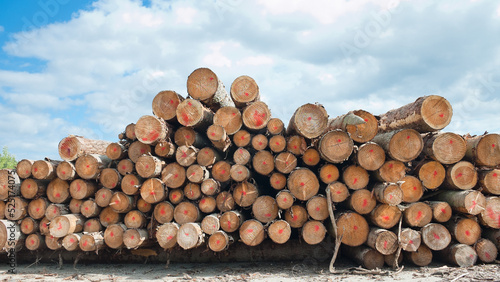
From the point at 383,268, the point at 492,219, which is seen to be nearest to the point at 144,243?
the point at 383,268

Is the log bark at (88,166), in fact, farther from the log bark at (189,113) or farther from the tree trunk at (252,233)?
the tree trunk at (252,233)

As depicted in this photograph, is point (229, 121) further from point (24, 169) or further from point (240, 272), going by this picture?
point (24, 169)

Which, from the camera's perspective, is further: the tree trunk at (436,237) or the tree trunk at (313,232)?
the tree trunk at (313,232)

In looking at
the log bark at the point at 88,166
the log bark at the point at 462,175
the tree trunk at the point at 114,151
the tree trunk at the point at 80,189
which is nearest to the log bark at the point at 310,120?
the log bark at the point at 462,175

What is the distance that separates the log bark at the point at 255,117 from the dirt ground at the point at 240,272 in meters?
2.14

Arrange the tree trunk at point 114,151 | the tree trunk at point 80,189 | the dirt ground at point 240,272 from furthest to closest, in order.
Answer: the tree trunk at point 80,189 < the tree trunk at point 114,151 < the dirt ground at point 240,272

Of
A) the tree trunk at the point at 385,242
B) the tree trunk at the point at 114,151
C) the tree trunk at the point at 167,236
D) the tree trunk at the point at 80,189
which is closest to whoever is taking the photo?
the tree trunk at the point at 385,242

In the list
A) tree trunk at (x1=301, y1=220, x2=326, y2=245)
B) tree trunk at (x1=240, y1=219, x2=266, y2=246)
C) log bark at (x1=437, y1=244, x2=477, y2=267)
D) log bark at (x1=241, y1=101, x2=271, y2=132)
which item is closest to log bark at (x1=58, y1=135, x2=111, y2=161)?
log bark at (x1=241, y1=101, x2=271, y2=132)

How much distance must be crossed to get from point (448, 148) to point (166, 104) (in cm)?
424

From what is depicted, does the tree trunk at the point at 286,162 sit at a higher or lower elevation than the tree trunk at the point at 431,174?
higher

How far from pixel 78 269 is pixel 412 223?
5202 millimetres

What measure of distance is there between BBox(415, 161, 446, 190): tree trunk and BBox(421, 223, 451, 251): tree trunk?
0.60 meters

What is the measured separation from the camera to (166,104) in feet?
18.2

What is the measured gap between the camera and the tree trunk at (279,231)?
511 centimetres
